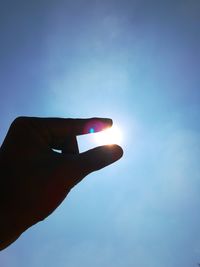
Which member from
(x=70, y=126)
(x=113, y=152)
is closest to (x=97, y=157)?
(x=113, y=152)

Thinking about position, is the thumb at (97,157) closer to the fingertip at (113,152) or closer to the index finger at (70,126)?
the fingertip at (113,152)

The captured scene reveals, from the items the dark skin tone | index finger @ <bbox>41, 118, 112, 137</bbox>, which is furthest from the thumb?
index finger @ <bbox>41, 118, 112, 137</bbox>

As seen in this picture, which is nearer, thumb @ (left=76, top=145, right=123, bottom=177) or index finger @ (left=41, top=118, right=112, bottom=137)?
thumb @ (left=76, top=145, right=123, bottom=177)

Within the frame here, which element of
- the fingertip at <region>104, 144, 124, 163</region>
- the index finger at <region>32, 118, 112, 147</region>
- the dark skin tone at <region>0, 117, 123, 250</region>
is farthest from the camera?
the index finger at <region>32, 118, 112, 147</region>

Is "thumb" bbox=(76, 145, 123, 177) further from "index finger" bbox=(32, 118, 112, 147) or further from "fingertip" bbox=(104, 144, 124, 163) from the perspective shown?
"index finger" bbox=(32, 118, 112, 147)

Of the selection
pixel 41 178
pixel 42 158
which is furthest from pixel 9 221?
pixel 42 158

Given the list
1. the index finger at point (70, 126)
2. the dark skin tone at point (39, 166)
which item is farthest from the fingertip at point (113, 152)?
the index finger at point (70, 126)

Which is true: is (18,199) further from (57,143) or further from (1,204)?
(57,143)

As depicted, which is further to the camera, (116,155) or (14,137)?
(14,137)
